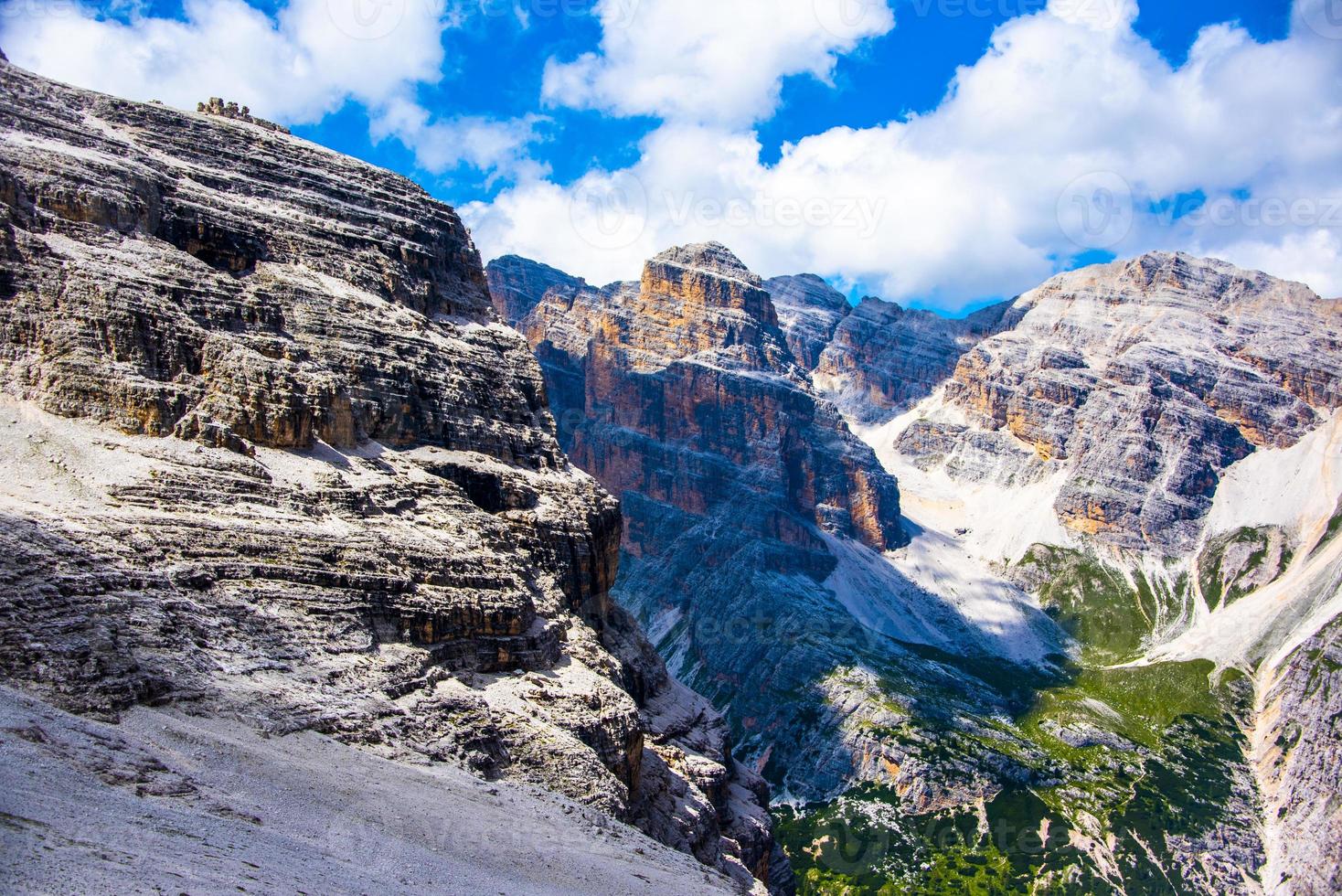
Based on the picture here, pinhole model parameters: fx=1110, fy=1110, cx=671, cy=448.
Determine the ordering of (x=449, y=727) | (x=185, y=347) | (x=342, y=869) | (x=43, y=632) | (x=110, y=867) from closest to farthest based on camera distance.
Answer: (x=110, y=867) → (x=342, y=869) → (x=43, y=632) → (x=449, y=727) → (x=185, y=347)

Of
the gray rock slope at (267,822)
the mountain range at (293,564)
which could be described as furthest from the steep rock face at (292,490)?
the gray rock slope at (267,822)

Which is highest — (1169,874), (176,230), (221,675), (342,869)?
(176,230)

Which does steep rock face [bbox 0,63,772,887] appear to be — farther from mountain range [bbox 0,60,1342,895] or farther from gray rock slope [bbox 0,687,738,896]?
gray rock slope [bbox 0,687,738,896]

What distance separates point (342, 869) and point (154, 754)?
1178cm

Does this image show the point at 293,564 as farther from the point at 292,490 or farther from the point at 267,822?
the point at 267,822

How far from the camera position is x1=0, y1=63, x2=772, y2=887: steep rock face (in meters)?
64.0

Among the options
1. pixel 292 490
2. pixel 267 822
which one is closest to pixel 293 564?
pixel 292 490

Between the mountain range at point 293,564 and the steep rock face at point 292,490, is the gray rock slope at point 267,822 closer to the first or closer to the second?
the mountain range at point 293,564

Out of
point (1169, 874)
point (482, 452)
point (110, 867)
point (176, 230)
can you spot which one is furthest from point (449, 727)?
point (1169, 874)

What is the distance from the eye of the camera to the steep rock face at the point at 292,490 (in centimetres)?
6400

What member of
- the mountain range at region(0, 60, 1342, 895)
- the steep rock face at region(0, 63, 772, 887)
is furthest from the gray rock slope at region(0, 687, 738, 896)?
the steep rock face at region(0, 63, 772, 887)

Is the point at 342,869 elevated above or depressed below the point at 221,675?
below

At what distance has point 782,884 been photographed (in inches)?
4771

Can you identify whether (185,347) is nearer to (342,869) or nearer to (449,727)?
(449,727)
